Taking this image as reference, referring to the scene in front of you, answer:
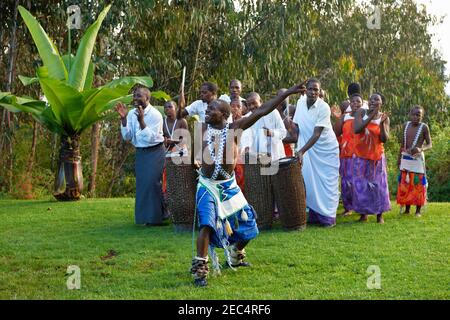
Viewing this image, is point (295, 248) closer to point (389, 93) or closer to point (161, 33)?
point (161, 33)

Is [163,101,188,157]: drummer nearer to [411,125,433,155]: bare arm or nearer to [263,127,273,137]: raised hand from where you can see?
[263,127,273,137]: raised hand

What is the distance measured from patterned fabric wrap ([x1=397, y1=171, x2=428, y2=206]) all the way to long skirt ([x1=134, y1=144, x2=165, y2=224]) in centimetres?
360

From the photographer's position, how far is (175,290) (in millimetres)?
5785

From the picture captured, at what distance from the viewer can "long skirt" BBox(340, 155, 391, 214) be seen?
31.1 feet

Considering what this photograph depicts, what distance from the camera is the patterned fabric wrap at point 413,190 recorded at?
10.1 meters

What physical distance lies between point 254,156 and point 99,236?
2.21 metres

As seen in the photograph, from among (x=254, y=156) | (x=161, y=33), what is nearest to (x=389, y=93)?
(x=161, y=33)

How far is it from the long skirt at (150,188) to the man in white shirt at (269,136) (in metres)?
1.37

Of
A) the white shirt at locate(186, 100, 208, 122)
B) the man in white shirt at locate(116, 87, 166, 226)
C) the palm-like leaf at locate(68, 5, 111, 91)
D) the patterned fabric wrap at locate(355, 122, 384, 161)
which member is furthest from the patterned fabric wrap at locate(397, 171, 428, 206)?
the palm-like leaf at locate(68, 5, 111, 91)

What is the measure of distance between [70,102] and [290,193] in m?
4.83

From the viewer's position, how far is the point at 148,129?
369 inches

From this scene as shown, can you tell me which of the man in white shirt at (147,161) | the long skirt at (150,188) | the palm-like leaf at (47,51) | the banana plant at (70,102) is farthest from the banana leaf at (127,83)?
the long skirt at (150,188)

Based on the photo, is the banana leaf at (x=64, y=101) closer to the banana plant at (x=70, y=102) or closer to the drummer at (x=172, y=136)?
the banana plant at (x=70, y=102)

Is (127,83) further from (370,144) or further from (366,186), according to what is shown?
(366,186)
